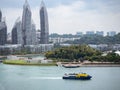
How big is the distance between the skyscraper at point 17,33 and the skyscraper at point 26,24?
15.8 inches

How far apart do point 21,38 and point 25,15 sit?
2381mm

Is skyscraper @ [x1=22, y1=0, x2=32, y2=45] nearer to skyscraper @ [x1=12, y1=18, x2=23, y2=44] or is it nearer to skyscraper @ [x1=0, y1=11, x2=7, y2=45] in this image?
skyscraper @ [x1=12, y1=18, x2=23, y2=44]

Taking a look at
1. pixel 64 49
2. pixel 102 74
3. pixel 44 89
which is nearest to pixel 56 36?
pixel 64 49

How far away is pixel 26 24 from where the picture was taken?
4397 cm

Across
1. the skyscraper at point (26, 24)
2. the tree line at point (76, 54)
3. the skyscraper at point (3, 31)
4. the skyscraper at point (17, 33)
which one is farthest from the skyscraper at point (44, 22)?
the tree line at point (76, 54)

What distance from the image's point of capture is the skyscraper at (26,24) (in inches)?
1729

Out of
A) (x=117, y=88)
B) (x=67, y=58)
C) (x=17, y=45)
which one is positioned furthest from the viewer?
(x=17, y=45)

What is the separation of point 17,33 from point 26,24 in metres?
1.26

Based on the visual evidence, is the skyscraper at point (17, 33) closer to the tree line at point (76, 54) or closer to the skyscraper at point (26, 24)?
the skyscraper at point (26, 24)

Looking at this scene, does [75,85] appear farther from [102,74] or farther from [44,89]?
[102,74]

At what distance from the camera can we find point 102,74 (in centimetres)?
1838

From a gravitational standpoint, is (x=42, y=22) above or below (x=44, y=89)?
above

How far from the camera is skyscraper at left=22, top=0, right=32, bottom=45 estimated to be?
4391cm

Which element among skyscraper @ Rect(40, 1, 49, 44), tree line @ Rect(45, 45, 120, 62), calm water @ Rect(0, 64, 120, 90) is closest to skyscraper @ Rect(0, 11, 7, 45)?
skyscraper @ Rect(40, 1, 49, 44)
